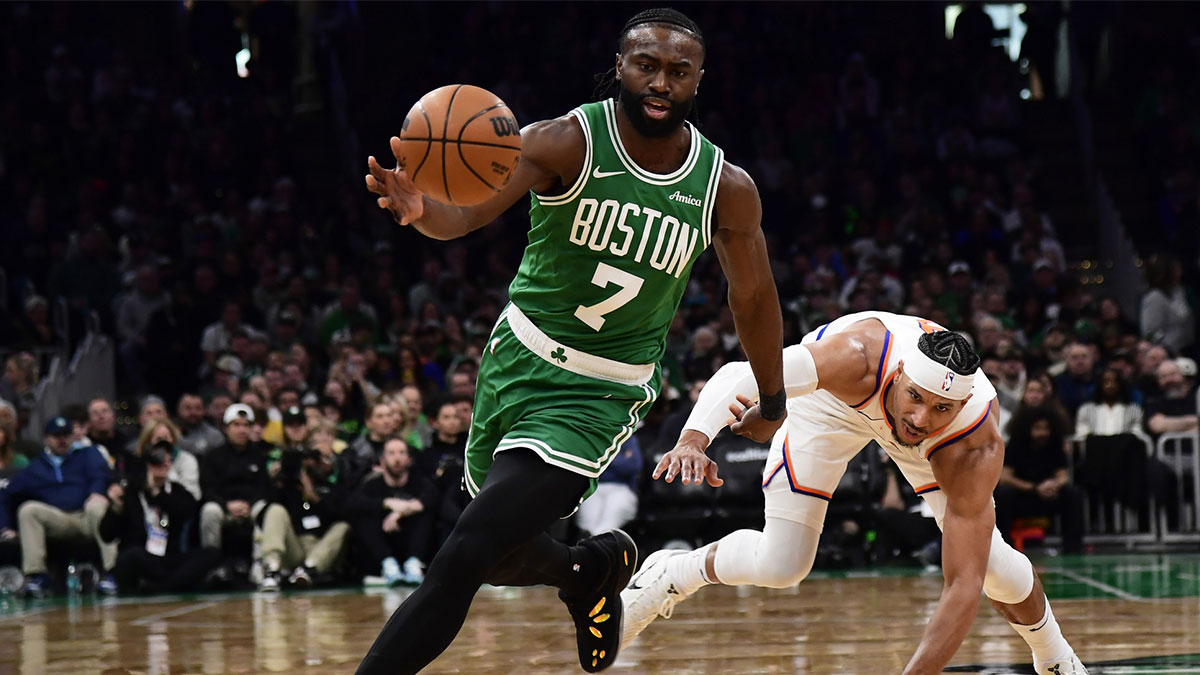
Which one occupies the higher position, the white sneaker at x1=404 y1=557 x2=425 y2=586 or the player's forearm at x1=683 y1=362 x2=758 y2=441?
the player's forearm at x1=683 y1=362 x2=758 y2=441

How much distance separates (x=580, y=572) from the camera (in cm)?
522

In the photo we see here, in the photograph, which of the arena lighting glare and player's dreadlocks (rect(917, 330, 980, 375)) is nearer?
player's dreadlocks (rect(917, 330, 980, 375))

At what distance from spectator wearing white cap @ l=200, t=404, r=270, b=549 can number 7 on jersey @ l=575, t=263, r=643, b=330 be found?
22.4 ft

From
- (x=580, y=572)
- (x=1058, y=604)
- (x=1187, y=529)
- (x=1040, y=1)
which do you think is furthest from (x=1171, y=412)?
(x=1040, y=1)

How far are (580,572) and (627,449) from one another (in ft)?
19.6

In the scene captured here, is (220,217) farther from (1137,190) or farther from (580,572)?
(580,572)

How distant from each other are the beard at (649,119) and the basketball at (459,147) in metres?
0.50

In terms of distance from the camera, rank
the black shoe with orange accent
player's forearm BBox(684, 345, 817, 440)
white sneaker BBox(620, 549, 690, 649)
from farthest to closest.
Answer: white sneaker BBox(620, 549, 690, 649)
the black shoe with orange accent
player's forearm BBox(684, 345, 817, 440)

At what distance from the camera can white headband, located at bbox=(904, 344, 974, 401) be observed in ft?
16.4

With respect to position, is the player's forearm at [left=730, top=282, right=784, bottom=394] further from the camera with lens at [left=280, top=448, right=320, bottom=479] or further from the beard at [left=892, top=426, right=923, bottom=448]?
the camera with lens at [left=280, top=448, right=320, bottom=479]

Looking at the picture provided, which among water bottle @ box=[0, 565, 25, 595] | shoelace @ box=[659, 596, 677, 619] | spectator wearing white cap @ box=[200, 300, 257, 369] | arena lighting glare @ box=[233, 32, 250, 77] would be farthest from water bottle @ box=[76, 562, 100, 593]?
arena lighting glare @ box=[233, 32, 250, 77]

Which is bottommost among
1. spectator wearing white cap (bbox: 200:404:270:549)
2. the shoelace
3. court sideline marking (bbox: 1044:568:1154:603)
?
court sideline marking (bbox: 1044:568:1154:603)

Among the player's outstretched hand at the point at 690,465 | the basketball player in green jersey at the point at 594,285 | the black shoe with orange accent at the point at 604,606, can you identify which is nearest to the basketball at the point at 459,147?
the basketball player in green jersey at the point at 594,285

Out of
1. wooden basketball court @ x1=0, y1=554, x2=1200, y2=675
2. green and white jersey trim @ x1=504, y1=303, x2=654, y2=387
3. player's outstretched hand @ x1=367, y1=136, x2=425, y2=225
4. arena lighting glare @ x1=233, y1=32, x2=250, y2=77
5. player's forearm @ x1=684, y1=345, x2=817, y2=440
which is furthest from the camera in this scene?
arena lighting glare @ x1=233, y1=32, x2=250, y2=77
